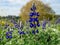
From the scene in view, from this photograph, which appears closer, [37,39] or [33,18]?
[33,18]

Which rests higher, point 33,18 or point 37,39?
point 33,18

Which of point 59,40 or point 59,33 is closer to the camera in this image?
point 59,40

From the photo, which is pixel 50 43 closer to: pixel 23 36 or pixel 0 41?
pixel 23 36

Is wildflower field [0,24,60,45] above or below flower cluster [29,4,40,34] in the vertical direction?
below

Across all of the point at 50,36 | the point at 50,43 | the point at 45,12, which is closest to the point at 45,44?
the point at 50,43

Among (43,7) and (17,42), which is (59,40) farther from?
(43,7)

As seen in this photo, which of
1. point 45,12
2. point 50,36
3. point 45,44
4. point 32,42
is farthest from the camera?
point 45,12

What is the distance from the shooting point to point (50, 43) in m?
5.27

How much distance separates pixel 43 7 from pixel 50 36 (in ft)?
94.1

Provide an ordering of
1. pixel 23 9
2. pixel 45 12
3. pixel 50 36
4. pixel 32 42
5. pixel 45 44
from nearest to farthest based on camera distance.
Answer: pixel 32 42 → pixel 45 44 → pixel 50 36 → pixel 45 12 → pixel 23 9

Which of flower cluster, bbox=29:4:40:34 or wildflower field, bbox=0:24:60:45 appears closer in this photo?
flower cluster, bbox=29:4:40:34

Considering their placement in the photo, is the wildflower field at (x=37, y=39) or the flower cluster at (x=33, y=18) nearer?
the flower cluster at (x=33, y=18)

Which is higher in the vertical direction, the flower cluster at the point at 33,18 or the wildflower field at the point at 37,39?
the flower cluster at the point at 33,18

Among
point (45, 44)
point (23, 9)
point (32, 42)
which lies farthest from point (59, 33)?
point (23, 9)
